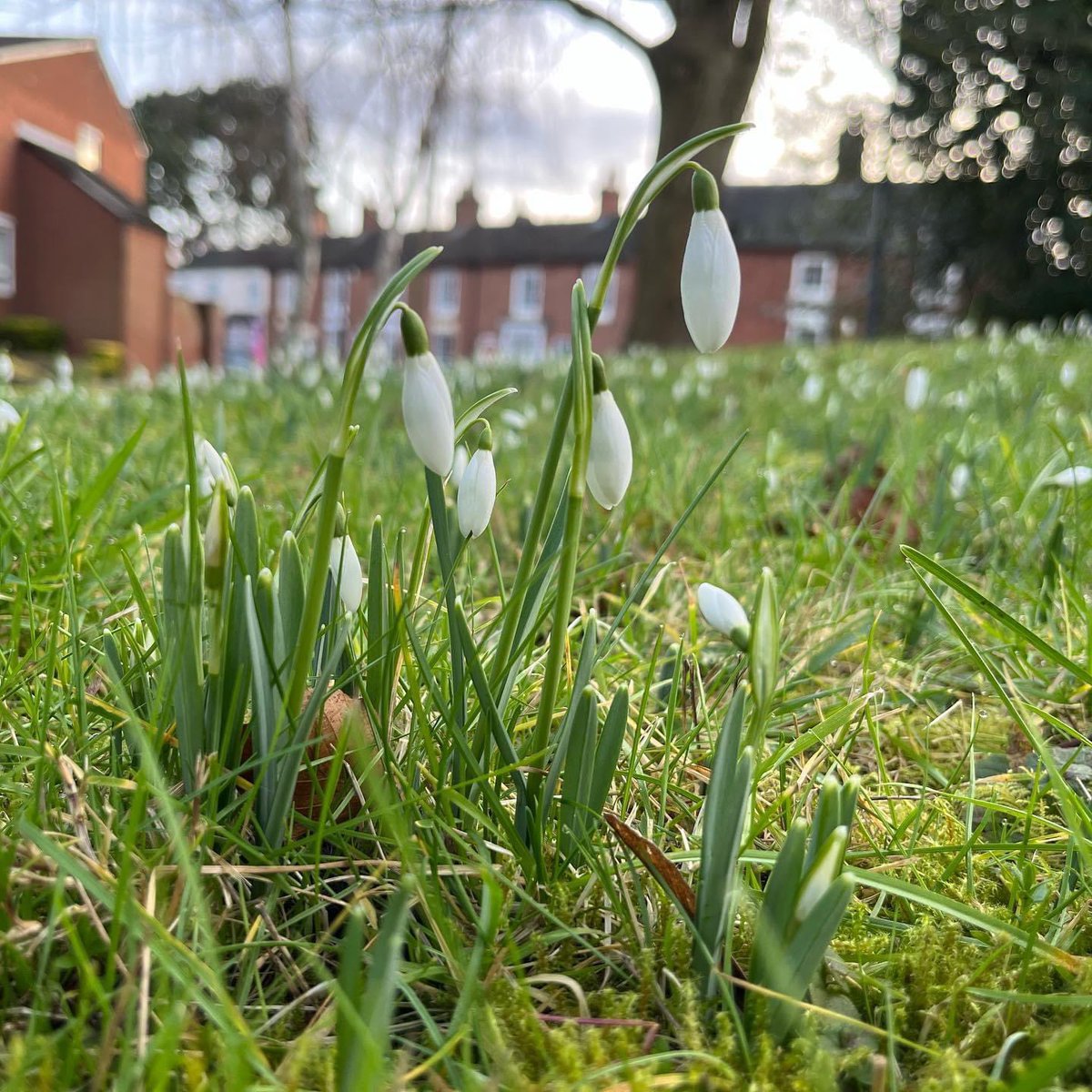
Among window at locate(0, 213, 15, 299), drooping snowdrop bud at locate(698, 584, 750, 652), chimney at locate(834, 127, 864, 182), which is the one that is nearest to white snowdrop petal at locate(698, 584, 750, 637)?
drooping snowdrop bud at locate(698, 584, 750, 652)

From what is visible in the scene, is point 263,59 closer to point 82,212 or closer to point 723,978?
point 82,212

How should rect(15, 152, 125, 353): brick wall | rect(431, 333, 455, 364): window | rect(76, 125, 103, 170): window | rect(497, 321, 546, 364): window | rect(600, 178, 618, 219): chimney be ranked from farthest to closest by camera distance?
rect(431, 333, 455, 364): window → rect(600, 178, 618, 219): chimney → rect(497, 321, 546, 364): window → rect(76, 125, 103, 170): window → rect(15, 152, 125, 353): brick wall

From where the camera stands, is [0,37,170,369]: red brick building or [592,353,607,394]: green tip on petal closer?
[592,353,607,394]: green tip on petal

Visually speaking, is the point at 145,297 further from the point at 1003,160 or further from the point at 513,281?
the point at 1003,160

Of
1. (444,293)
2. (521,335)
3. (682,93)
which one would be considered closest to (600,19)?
(682,93)

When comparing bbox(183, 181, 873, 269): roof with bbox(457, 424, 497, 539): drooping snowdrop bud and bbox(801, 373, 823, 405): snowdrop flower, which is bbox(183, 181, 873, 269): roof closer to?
bbox(801, 373, 823, 405): snowdrop flower

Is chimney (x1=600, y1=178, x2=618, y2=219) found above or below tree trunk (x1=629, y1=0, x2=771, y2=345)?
above

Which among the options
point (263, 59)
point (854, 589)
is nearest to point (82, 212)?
point (263, 59)
